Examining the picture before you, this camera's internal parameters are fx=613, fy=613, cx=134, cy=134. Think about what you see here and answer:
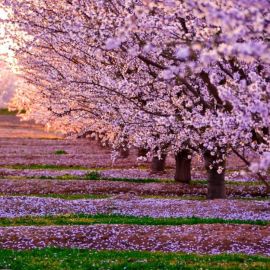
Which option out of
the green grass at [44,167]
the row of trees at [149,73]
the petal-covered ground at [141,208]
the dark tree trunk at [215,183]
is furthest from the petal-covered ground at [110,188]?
the green grass at [44,167]

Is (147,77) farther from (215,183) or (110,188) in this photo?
(110,188)

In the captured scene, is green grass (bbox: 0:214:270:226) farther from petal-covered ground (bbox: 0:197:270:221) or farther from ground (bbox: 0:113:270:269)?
petal-covered ground (bbox: 0:197:270:221)

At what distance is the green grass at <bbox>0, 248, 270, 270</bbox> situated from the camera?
14.4m

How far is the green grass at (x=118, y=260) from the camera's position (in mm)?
14398

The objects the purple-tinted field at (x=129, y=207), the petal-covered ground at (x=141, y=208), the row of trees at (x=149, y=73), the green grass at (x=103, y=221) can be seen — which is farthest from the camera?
the petal-covered ground at (x=141, y=208)

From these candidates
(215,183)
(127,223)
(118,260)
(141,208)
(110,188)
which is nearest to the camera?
(118,260)

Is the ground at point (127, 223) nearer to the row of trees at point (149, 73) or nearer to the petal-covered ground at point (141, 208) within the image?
the petal-covered ground at point (141, 208)

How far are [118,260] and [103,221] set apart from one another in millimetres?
7148

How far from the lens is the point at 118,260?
1533cm

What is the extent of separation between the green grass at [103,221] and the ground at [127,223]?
4 cm

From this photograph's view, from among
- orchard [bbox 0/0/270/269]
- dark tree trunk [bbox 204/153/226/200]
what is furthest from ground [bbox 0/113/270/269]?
dark tree trunk [bbox 204/153/226/200]

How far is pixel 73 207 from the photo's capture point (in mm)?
26109

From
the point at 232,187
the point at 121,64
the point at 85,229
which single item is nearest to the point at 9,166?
the point at 232,187

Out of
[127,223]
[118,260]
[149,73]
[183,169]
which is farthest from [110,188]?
[118,260]
